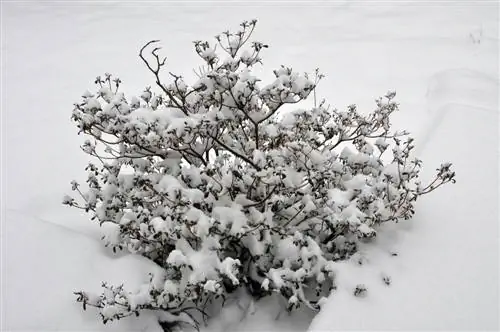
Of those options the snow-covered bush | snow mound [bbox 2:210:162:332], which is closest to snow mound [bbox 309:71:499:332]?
the snow-covered bush

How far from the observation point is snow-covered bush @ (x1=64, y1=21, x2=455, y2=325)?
2.21 m

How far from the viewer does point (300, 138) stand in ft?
8.70

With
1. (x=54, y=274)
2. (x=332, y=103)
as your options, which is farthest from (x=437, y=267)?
(x=332, y=103)

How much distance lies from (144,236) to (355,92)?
2.97 m

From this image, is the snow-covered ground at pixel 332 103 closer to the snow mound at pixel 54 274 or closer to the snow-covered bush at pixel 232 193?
the snow mound at pixel 54 274

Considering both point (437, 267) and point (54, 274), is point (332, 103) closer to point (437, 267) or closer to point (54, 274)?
point (437, 267)

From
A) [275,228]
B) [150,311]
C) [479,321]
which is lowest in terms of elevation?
[479,321]

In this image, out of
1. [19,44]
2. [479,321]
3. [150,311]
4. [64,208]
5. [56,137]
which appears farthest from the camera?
[19,44]

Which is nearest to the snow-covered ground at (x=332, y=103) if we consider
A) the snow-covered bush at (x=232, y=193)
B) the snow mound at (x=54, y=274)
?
the snow mound at (x=54, y=274)

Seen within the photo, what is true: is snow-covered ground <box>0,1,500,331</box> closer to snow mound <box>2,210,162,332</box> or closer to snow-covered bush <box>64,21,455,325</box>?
snow mound <box>2,210,162,332</box>

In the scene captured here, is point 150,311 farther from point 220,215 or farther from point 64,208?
point 64,208

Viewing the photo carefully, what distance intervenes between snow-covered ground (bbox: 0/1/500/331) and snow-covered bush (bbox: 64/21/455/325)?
0.17 meters

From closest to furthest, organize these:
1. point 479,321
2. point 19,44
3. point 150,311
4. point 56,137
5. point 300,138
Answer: point 479,321, point 150,311, point 300,138, point 56,137, point 19,44

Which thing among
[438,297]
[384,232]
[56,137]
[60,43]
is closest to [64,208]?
[56,137]
